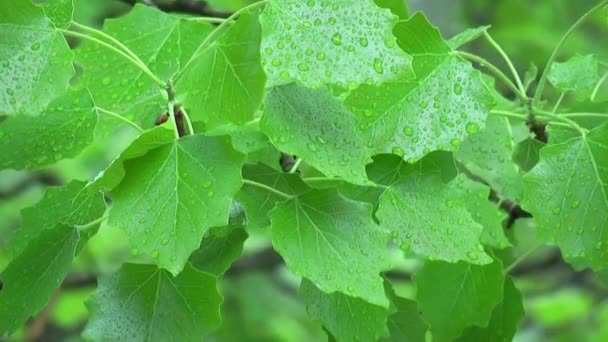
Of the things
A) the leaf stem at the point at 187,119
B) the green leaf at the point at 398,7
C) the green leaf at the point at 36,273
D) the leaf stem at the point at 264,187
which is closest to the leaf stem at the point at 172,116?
the leaf stem at the point at 187,119

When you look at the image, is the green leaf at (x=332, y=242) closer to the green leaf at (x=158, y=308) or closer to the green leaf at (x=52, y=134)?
the green leaf at (x=158, y=308)

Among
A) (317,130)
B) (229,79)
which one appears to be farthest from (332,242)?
(229,79)

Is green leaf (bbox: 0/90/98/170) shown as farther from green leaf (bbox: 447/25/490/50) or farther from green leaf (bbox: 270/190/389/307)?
green leaf (bbox: 447/25/490/50)

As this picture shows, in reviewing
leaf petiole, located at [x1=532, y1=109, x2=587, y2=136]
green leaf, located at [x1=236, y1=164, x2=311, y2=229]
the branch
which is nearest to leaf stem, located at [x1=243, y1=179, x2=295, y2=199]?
green leaf, located at [x1=236, y1=164, x2=311, y2=229]

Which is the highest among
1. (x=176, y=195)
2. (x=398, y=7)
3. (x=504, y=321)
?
(x=398, y=7)

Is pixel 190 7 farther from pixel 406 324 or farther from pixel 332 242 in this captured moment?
pixel 332 242

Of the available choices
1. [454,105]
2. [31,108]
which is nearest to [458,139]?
[454,105]
